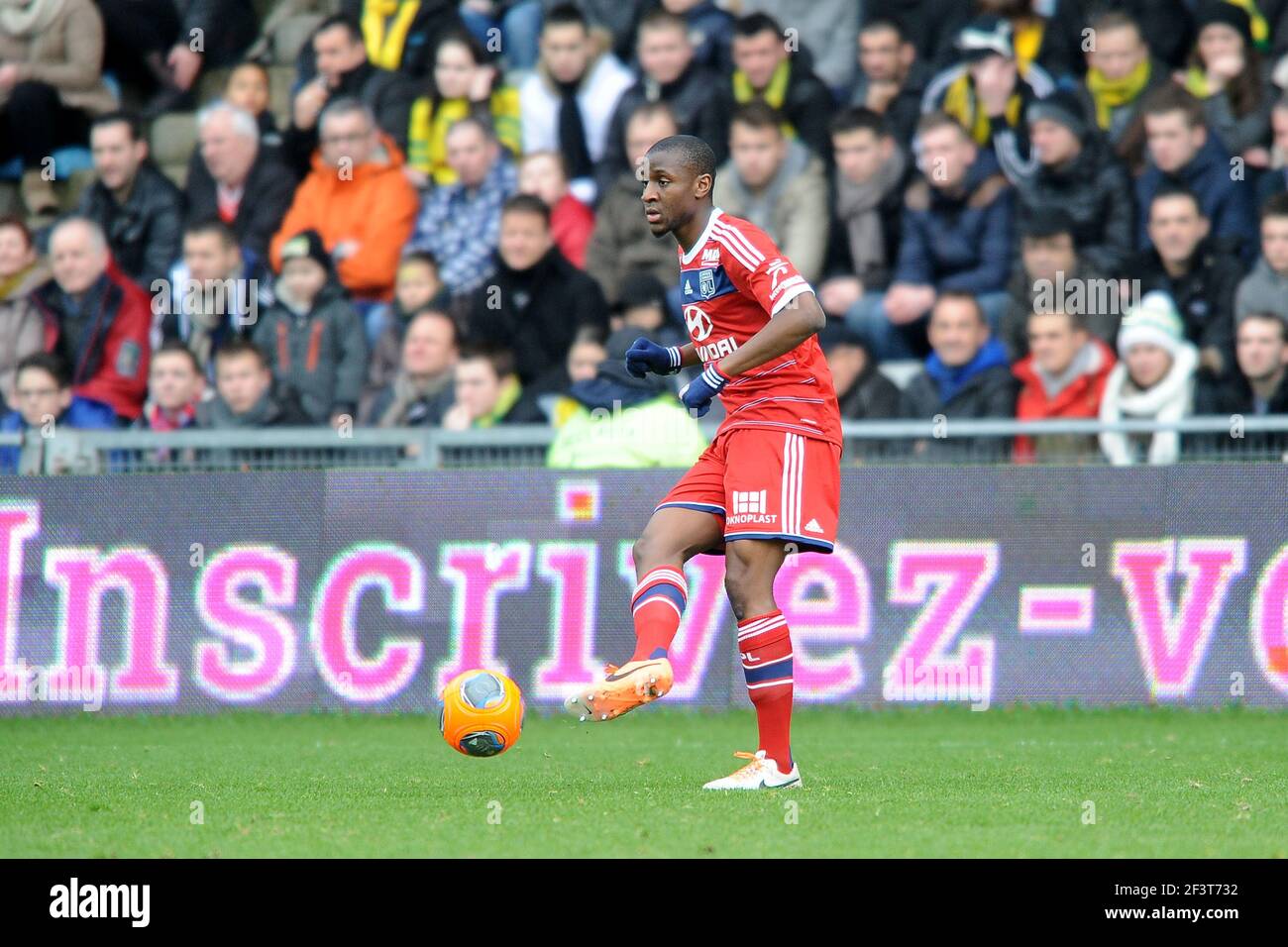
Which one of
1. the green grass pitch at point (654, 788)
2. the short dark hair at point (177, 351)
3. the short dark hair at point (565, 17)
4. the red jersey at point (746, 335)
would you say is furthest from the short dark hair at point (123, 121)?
the red jersey at point (746, 335)

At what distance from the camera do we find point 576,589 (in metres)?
10.8

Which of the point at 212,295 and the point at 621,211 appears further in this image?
the point at 212,295

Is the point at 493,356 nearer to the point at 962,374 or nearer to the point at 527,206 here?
the point at 527,206

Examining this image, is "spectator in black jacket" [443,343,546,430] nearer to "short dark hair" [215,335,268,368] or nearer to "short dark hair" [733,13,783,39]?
"short dark hair" [215,335,268,368]

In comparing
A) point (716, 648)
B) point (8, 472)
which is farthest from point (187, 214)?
point (716, 648)

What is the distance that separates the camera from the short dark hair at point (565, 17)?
43.8ft

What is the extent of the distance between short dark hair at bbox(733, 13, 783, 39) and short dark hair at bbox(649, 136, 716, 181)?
636 cm

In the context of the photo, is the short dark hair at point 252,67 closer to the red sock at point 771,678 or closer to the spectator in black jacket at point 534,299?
the spectator in black jacket at point 534,299

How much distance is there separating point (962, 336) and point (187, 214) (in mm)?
5942

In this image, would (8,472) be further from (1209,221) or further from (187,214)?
(1209,221)

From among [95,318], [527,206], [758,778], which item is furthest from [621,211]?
[758,778]

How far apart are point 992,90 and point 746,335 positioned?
20.3ft

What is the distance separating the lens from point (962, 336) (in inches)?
460

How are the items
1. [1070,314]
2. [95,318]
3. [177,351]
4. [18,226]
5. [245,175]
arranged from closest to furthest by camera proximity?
[1070,314] → [177,351] → [95,318] → [18,226] → [245,175]
